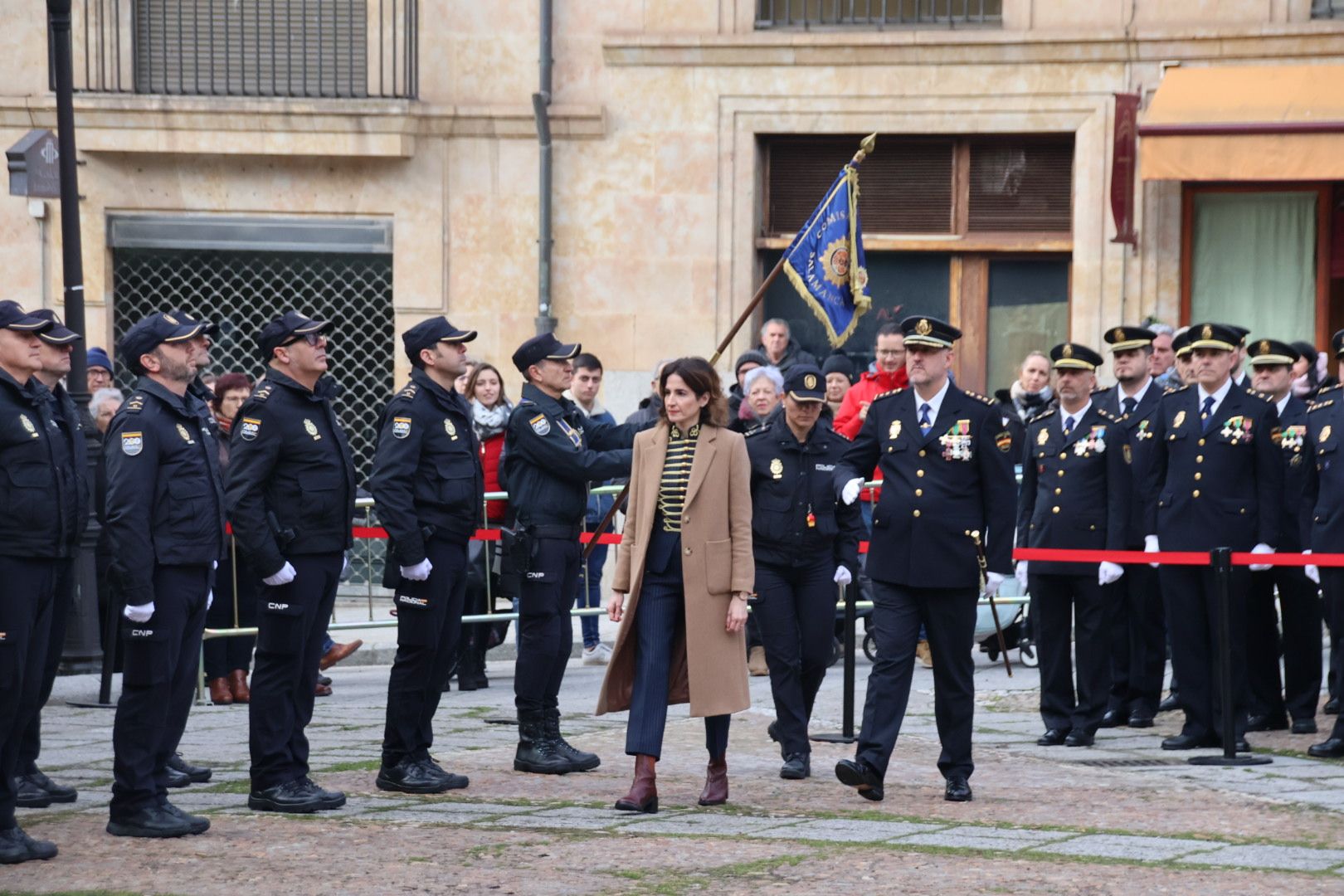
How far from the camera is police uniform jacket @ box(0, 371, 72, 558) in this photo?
801 cm

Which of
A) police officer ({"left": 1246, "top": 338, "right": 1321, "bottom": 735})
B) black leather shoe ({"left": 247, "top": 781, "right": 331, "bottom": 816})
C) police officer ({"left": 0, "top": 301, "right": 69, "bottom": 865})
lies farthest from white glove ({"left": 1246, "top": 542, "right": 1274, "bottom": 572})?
police officer ({"left": 0, "top": 301, "right": 69, "bottom": 865})

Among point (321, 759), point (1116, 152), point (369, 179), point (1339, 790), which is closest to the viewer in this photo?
point (1339, 790)

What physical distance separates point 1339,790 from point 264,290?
39.7ft

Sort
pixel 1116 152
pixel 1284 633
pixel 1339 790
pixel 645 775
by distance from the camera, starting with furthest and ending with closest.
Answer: pixel 1116 152, pixel 1284 633, pixel 1339 790, pixel 645 775

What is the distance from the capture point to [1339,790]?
941cm

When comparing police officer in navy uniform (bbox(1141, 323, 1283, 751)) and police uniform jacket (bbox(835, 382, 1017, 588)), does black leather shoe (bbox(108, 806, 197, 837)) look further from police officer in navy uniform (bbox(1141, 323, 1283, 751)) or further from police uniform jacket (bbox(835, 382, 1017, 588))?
police officer in navy uniform (bbox(1141, 323, 1283, 751))

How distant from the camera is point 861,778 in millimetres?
8969

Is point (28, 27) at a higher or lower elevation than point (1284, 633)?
higher

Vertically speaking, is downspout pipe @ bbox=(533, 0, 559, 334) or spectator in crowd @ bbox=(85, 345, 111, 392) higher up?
downspout pipe @ bbox=(533, 0, 559, 334)

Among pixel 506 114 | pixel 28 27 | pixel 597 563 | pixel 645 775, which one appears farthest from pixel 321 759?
pixel 28 27

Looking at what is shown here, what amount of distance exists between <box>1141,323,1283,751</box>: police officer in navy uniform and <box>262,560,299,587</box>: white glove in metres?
4.51

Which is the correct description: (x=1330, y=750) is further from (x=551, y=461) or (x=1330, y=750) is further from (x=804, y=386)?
(x=551, y=461)

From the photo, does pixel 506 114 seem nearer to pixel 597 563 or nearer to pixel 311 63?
pixel 311 63

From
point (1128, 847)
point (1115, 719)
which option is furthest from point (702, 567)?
point (1115, 719)
